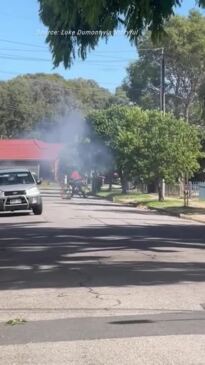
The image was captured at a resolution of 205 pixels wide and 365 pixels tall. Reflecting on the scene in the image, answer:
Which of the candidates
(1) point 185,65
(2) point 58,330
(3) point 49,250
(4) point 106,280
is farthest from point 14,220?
(1) point 185,65

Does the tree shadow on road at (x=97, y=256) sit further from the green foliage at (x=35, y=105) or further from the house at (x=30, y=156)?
the green foliage at (x=35, y=105)

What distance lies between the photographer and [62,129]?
89.4 metres

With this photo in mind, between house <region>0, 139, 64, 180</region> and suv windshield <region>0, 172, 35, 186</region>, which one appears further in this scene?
house <region>0, 139, 64, 180</region>

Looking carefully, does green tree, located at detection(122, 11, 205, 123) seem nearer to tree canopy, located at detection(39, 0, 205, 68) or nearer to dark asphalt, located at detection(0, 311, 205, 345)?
tree canopy, located at detection(39, 0, 205, 68)

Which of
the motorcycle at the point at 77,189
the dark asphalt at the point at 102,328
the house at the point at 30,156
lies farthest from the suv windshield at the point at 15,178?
the house at the point at 30,156

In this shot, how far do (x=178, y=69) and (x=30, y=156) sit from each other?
24195mm

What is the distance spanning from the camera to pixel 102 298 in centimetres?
930

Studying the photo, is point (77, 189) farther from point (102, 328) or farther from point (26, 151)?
point (26, 151)

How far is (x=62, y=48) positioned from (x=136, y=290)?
3644mm

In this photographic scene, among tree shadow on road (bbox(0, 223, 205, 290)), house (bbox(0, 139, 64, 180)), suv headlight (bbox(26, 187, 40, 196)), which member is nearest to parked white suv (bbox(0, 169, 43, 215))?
suv headlight (bbox(26, 187, 40, 196))

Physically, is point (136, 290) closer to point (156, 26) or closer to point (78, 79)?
point (156, 26)

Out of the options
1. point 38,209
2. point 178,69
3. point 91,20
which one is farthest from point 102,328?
point 178,69

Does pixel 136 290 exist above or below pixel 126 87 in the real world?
below

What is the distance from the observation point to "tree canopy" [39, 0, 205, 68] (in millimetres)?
9117
